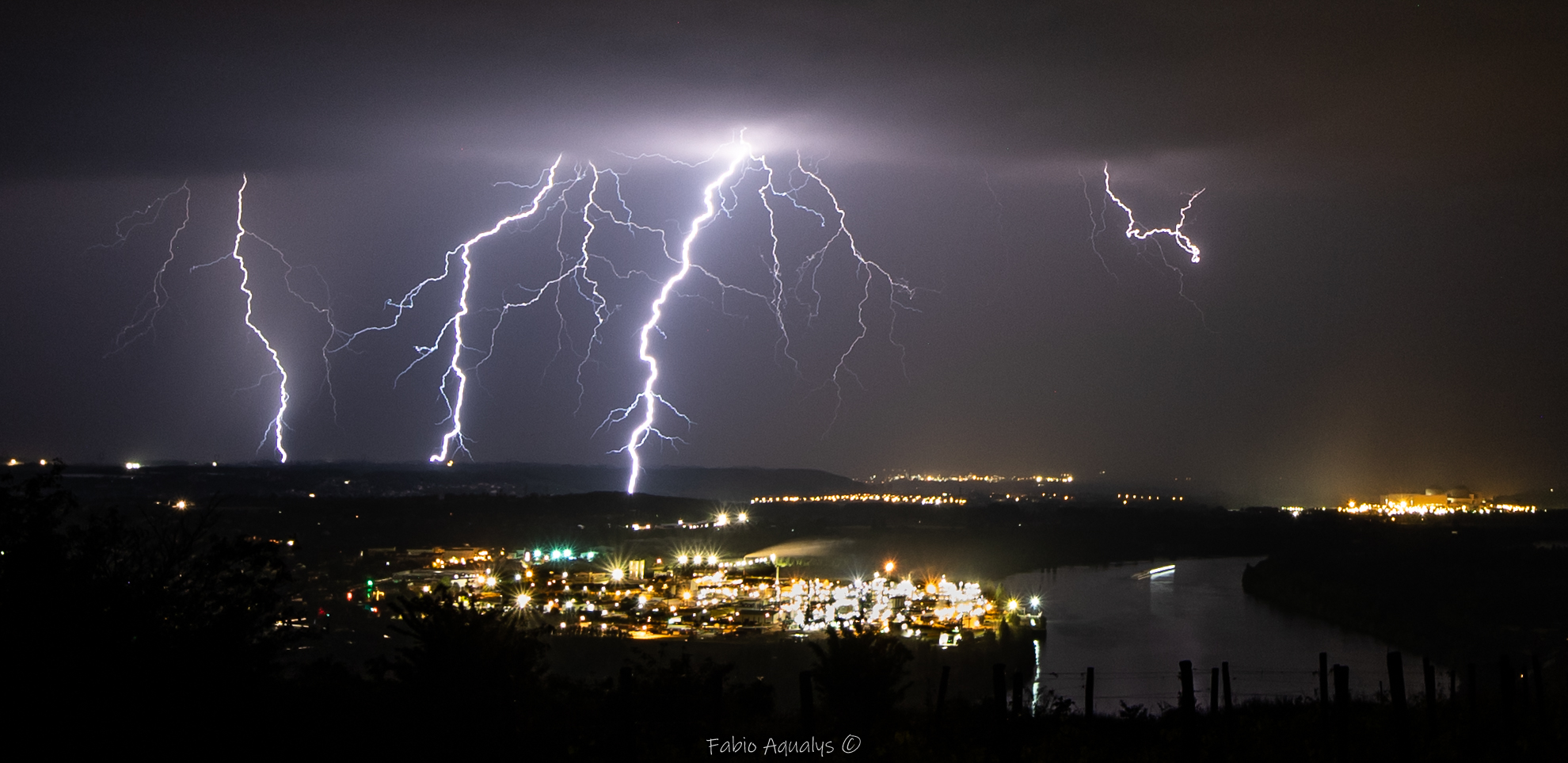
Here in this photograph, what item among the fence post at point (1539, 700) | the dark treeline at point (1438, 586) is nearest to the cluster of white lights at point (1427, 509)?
the dark treeline at point (1438, 586)

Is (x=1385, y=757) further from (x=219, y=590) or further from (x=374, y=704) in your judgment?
(x=219, y=590)

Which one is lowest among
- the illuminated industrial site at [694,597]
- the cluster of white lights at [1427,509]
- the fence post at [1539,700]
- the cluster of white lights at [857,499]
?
the illuminated industrial site at [694,597]

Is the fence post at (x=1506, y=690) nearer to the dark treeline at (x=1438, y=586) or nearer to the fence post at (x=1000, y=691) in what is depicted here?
the fence post at (x=1000, y=691)

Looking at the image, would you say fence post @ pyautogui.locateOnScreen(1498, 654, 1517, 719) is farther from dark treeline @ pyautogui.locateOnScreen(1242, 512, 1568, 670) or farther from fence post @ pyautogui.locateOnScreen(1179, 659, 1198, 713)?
dark treeline @ pyautogui.locateOnScreen(1242, 512, 1568, 670)

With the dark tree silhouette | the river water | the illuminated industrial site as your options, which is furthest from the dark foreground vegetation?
the illuminated industrial site

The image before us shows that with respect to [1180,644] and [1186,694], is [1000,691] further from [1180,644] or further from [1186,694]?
[1180,644]

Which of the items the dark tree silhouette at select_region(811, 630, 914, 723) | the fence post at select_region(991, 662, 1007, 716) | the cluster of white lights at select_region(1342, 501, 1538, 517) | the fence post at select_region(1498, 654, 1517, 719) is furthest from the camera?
the cluster of white lights at select_region(1342, 501, 1538, 517)
